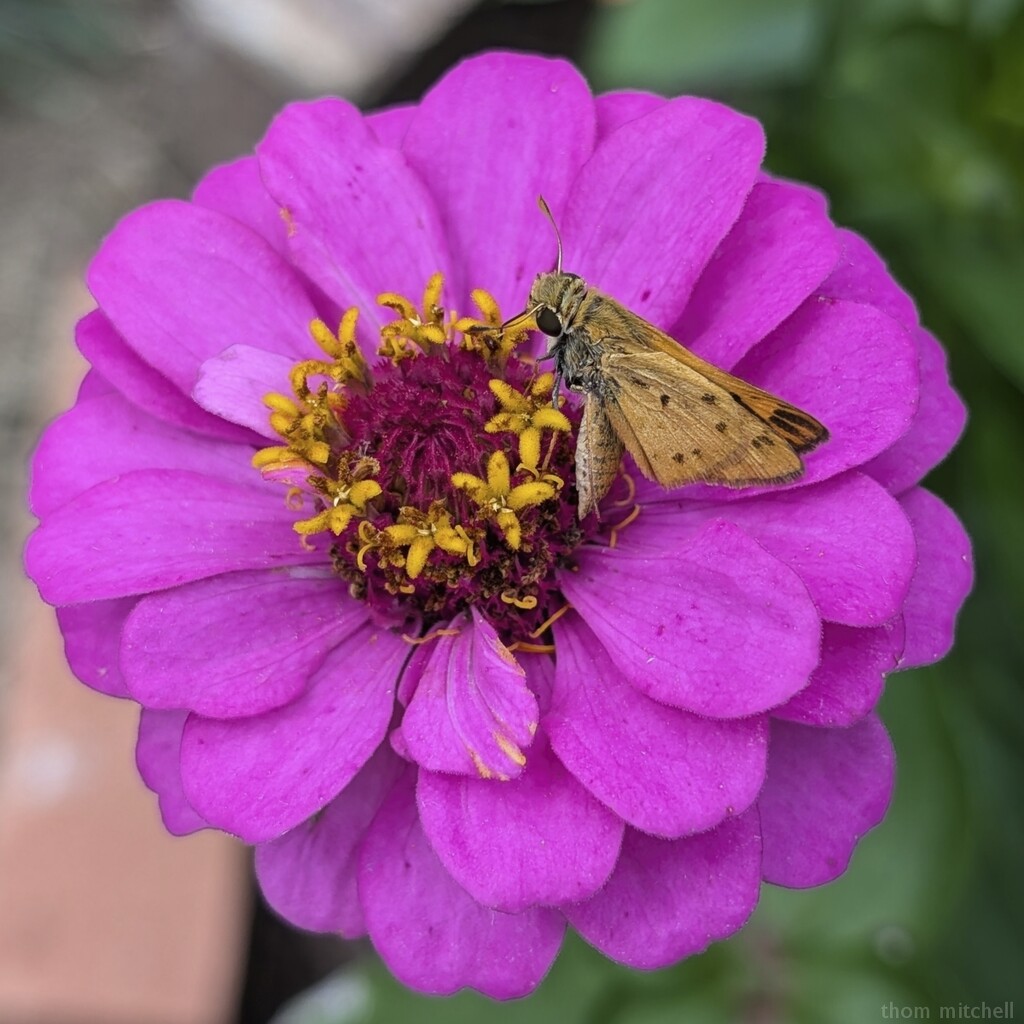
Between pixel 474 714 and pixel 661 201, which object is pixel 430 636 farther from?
pixel 661 201

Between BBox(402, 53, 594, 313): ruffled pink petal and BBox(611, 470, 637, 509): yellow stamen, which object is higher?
BBox(402, 53, 594, 313): ruffled pink petal

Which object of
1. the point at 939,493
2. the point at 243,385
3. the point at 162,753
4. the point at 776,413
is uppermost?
the point at 776,413

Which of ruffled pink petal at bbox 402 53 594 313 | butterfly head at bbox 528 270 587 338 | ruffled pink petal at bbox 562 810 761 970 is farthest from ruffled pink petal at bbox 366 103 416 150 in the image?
ruffled pink petal at bbox 562 810 761 970

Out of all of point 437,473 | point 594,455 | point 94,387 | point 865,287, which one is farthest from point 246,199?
point 865,287

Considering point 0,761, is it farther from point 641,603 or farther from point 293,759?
point 641,603

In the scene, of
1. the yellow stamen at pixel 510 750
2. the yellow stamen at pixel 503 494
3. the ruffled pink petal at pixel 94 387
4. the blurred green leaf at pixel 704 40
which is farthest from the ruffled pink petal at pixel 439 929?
the blurred green leaf at pixel 704 40

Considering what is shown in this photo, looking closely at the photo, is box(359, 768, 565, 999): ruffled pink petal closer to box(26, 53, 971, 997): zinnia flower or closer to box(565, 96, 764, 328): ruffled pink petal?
box(26, 53, 971, 997): zinnia flower

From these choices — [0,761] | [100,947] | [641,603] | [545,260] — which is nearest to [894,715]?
[641,603]

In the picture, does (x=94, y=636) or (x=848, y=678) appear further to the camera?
(x=94, y=636)
